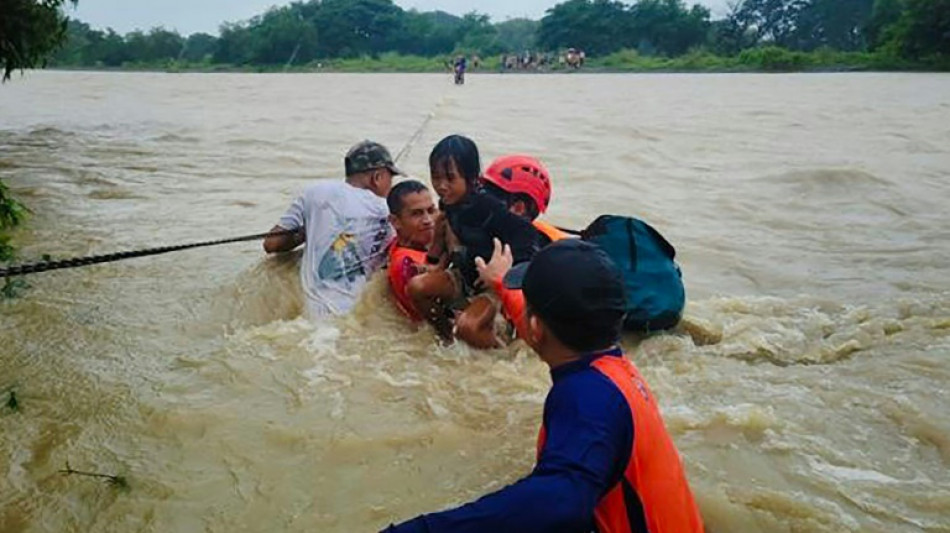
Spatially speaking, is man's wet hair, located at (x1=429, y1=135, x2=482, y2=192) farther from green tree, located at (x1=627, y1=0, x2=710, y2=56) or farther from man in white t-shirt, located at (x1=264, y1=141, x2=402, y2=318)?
green tree, located at (x1=627, y1=0, x2=710, y2=56)

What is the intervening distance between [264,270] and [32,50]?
5107 mm

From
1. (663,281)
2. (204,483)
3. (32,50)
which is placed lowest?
(204,483)

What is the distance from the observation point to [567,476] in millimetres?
1788

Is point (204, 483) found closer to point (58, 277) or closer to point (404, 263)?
point (404, 263)

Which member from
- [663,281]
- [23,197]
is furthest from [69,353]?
[23,197]

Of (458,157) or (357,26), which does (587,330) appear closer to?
(458,157)

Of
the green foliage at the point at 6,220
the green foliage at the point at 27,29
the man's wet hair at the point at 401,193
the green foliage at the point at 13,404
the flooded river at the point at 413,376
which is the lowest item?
the flooded river at the point at 413,376

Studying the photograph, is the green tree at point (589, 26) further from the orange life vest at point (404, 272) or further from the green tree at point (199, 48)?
the orange life vest at point (404, 272)

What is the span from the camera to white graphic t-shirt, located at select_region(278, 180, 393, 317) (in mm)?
4906

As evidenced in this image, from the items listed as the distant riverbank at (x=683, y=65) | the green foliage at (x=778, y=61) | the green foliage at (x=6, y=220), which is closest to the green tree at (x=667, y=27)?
the distant riverbank at (x=683, y=65)

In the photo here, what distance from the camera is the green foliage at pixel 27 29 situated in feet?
27.1

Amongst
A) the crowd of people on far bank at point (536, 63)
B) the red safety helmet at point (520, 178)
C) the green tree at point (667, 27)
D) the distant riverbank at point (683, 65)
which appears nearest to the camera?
the red safety helmet at point (520, 178)

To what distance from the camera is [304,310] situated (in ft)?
16.5

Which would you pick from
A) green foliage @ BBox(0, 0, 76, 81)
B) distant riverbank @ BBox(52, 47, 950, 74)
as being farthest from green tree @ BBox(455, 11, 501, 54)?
green foliage @ BBox(0, 0, 76, 81)
